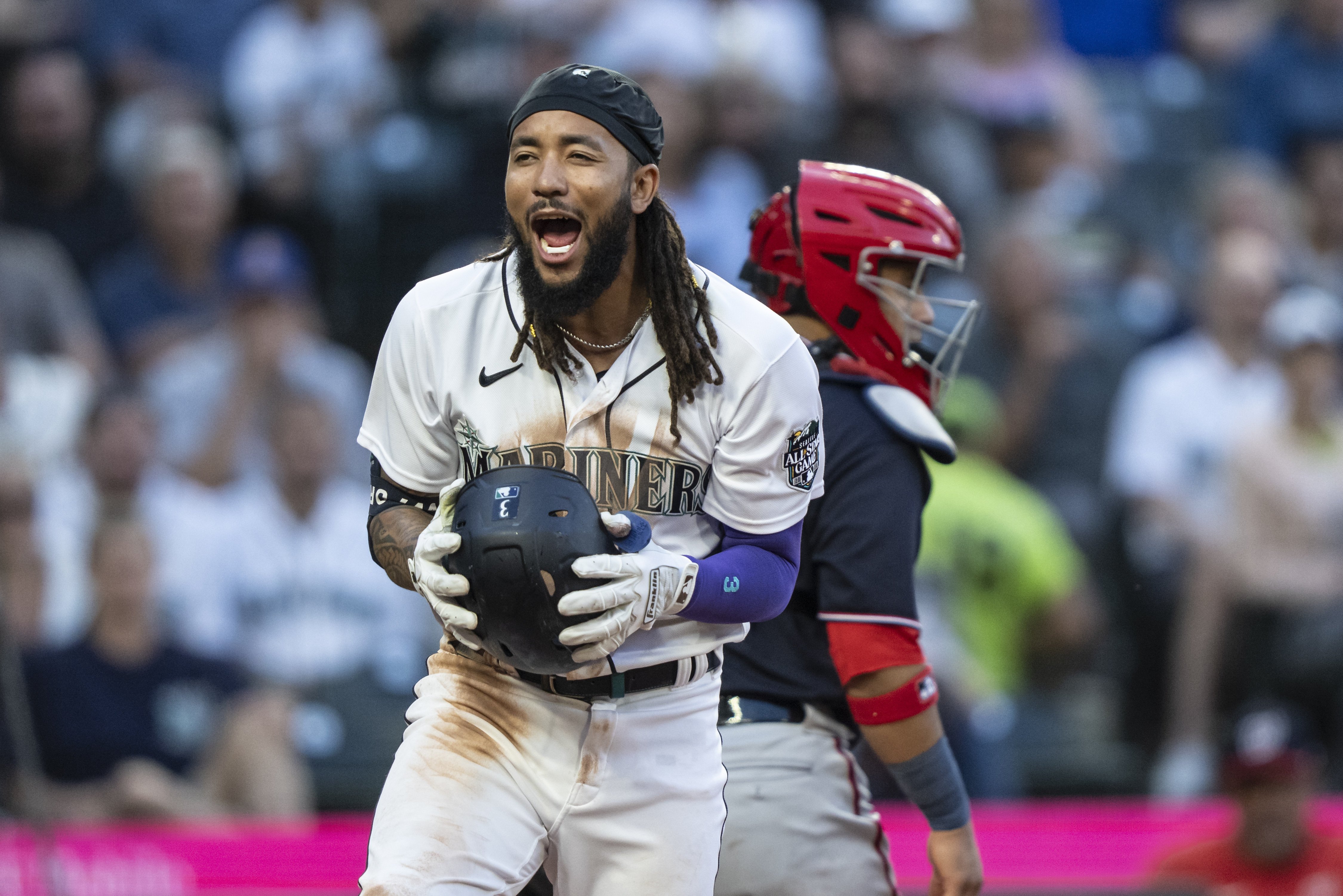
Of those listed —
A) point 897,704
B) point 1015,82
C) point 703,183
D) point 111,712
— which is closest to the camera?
point 897,704

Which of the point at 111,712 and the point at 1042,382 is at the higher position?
the point at 1042,382

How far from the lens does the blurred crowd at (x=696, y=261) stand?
7.26 metres

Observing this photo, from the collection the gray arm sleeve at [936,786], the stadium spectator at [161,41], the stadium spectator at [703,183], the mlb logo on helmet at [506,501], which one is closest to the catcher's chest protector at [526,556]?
the mlb logo on helmet at [506,501]

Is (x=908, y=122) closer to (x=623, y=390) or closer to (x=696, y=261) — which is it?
(x=696, y=261)

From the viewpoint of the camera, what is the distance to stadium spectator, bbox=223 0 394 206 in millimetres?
8836

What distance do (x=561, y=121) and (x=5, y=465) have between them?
5295 millimetres

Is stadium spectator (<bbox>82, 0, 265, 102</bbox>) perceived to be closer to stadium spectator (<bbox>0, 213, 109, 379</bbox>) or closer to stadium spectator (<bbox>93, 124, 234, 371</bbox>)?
stadium spectator (<bbox>93, 124, 234, 371</bbox>)

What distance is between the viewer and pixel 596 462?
315cm

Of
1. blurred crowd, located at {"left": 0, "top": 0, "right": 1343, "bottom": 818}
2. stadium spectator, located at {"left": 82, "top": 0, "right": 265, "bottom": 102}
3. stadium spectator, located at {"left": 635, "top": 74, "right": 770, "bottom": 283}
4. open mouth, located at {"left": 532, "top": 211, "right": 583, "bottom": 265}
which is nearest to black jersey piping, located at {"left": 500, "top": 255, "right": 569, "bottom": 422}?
open mouth, located at {"left": 532, "top": 211, "right": 583, "bottom": 265}

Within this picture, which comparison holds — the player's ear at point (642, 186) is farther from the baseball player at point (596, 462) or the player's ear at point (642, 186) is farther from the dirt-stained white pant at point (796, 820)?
the dirt-stained white pant at point (796, 820)

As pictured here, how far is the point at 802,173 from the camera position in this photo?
4.00 m

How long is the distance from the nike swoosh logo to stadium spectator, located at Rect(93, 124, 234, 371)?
5.51 m

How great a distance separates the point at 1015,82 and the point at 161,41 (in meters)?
4.88

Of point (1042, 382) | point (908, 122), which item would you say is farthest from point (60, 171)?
point (1042, 382)
